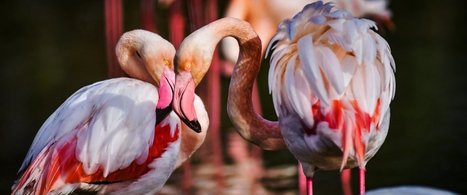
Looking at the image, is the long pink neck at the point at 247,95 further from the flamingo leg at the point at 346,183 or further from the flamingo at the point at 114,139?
the flamingo leg at the point at 346,183

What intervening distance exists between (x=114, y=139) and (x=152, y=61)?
0.37m

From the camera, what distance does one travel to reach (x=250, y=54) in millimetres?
4098

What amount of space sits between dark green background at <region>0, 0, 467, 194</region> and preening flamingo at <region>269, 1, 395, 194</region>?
6.08 feet

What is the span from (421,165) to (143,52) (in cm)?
252

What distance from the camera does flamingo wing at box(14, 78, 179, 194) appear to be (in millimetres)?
3867

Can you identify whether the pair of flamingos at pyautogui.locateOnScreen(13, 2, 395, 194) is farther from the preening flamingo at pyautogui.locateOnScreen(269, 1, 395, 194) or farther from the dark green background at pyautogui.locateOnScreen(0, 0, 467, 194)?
the dark green background at pyautogui.locateOnScreen(0, 0, 467, 194)

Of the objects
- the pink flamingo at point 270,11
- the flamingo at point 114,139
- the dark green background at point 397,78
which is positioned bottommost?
the dark green background at point 397,78

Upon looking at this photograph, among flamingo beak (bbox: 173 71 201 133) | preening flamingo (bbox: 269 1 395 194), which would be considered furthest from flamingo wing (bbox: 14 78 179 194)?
preening flamingo (bbox: 269 1 395 194)

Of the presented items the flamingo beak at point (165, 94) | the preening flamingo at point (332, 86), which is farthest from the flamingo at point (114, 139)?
the preening flamingo at point (332, 86)

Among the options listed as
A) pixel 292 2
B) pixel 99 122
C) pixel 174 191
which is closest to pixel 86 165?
pixel 99 122

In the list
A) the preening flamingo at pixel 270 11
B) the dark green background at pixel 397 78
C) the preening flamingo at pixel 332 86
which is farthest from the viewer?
the preening flamingo at pixel 270 11

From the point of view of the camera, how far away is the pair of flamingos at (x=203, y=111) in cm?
357

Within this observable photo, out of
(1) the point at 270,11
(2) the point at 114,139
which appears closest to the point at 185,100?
(2) the point at 114,139

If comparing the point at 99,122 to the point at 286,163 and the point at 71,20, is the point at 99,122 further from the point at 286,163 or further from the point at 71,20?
the point at 71,20
